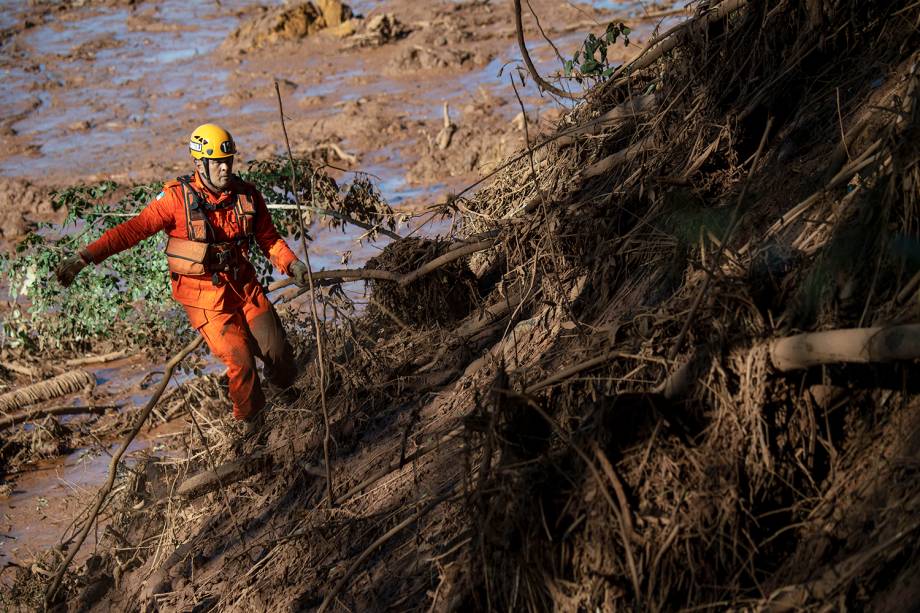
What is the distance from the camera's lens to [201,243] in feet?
18.0

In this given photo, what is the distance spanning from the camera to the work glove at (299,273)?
5.37 metres

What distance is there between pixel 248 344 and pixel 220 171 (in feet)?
3.18

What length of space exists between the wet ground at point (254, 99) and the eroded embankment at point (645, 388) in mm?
3032

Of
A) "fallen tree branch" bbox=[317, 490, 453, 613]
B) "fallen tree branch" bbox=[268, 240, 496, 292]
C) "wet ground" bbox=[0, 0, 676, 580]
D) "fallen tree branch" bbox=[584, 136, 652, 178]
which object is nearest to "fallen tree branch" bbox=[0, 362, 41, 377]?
"wet ground" bbox=[0, 0, 676, 580]

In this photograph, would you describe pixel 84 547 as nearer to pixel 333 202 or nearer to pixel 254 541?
pixel 254 541

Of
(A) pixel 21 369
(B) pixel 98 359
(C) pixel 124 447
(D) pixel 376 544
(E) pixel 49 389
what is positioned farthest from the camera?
(B) pixel 98 359

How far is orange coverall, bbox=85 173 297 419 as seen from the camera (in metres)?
5.47

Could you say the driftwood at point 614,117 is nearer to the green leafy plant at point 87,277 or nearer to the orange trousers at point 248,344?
the orange trousers at point 248,344

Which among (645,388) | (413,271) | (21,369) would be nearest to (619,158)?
(413,271)

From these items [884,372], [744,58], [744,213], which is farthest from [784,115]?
[884,372]

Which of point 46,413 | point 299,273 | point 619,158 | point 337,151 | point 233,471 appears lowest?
point 46,413

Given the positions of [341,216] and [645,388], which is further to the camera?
[341,216]

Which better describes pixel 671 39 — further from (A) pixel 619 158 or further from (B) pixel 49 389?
(B) pixel 49 389

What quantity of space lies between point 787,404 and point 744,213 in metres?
1.10
